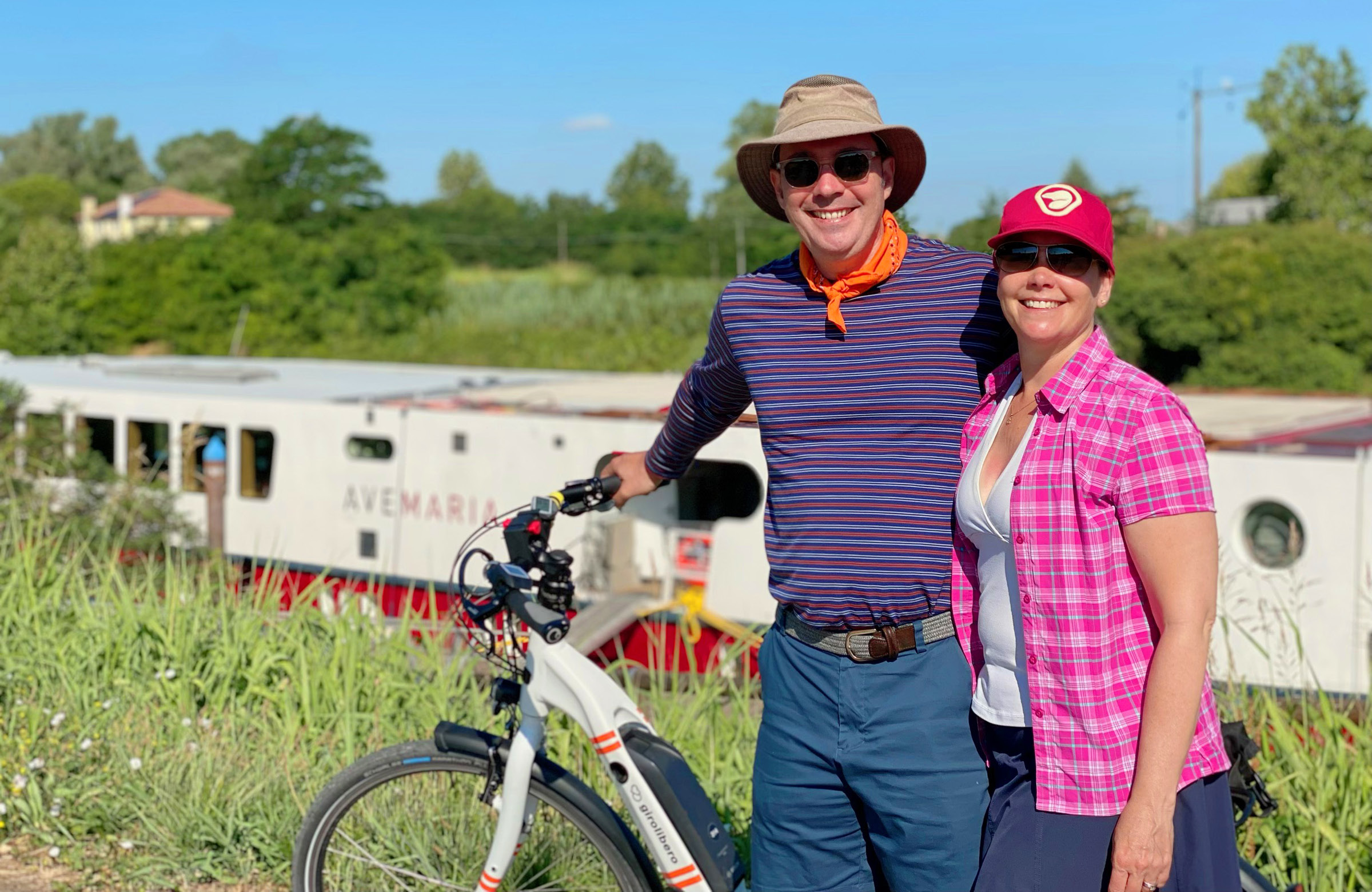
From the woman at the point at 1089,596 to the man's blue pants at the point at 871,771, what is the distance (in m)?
0.15

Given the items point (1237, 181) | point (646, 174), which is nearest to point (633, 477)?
point (1237, 181)

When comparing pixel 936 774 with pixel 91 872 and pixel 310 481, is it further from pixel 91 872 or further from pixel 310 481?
pixel 310 481

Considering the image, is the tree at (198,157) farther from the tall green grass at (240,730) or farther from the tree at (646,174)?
the tall green grass at (240,730)

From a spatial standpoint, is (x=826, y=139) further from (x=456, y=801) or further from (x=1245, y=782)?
(x=456, y=801)

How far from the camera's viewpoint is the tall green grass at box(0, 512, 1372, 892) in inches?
142

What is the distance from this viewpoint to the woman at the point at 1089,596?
79.3 inches

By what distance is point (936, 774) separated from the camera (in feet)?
7.89

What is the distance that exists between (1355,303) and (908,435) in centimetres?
2383

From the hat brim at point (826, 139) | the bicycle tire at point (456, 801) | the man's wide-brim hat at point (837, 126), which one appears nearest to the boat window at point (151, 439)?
the bicycle tire at point (456, 801)

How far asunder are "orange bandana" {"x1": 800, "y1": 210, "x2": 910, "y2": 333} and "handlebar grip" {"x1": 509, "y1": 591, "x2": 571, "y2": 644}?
0.78 m

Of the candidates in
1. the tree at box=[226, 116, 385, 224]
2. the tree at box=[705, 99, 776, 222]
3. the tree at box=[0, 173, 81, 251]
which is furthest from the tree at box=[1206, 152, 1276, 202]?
the tree at box=[0, 173, 81, 251]

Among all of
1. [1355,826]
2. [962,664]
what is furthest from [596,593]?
[962,664]

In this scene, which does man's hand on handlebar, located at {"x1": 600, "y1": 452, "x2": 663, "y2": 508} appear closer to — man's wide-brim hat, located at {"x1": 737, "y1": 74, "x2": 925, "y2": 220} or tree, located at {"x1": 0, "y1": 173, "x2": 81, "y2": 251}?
man's wide-brim hat, located at {"x1": 737, "y1": 74, "x2": 925, "y2": 220}

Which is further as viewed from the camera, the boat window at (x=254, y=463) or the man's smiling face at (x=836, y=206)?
the boat window at (x=254, y=463)
